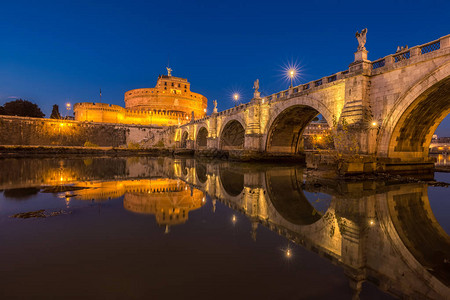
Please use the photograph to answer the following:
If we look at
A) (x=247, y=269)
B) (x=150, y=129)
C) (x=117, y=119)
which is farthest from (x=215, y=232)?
(x=117, y=119)

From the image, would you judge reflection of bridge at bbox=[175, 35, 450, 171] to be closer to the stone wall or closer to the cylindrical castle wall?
the stone wall

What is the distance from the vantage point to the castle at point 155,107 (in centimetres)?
6372

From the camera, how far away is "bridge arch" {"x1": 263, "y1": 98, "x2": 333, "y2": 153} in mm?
21047

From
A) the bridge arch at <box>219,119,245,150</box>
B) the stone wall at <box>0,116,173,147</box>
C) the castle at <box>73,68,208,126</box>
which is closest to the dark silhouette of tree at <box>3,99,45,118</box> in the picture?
the stone wall at <box>0,116,173,147</box>

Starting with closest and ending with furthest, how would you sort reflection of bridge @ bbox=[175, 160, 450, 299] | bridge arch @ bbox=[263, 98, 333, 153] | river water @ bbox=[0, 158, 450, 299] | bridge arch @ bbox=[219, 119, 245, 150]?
river water @ bbox=[0, 158, 450, 299] < reflection of bridge @ bbox=[175, 160, 450, 299] < bridge arch @ bbox=[263, 98, 333, 153] < bridge arch @ bbox=[219, 119, 245, 150]

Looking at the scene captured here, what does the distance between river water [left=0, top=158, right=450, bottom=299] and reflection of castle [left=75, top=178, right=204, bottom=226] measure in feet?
0.18

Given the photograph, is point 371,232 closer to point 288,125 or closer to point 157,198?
point 157,198

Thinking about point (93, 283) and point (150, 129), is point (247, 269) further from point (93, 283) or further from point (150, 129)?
point (150, 129)

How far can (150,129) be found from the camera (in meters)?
63.0

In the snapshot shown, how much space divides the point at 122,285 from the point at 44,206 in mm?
4656

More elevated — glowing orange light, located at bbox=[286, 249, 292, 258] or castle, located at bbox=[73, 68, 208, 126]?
castle, located at bbox=[73, 68, 208, 126]

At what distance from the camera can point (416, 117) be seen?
12742 mm

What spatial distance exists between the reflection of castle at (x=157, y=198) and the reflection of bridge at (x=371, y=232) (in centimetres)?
90

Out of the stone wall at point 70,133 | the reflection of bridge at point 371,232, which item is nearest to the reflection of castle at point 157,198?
the reflection of bridge at point 371,232
